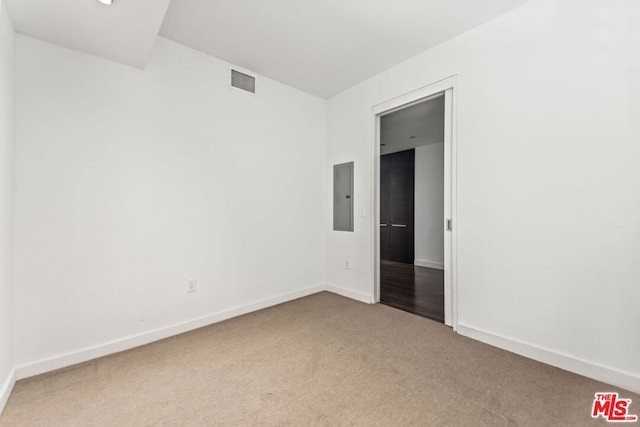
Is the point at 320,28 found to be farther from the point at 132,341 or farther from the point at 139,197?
the point at 132,341

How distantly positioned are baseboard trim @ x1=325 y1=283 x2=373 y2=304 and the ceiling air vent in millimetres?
2733

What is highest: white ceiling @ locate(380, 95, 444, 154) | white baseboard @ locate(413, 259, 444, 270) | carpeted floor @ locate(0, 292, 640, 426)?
white ceiling @ locate(380, 95, 444, 154)

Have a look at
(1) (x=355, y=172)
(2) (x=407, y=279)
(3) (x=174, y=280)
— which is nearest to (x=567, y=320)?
(1) (x=355, y=172)

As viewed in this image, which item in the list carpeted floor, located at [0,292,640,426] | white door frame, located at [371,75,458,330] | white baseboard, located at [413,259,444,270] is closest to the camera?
carpeted floor, located at [0,292,640,426]

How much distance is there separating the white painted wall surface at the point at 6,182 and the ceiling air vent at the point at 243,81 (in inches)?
64.1

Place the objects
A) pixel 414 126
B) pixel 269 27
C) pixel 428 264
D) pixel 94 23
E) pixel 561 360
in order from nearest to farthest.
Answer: pixel 94 23 < pixel 561 360 < pixel 269 27 < pixel 414 126 < pixel 428 264

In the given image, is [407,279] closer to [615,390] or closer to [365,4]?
[615,390]

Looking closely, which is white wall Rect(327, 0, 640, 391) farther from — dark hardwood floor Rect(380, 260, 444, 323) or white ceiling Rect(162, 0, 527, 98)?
dark hardwood floor Rect(380, 260, 444, 323)

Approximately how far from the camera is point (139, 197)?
90.6 inches

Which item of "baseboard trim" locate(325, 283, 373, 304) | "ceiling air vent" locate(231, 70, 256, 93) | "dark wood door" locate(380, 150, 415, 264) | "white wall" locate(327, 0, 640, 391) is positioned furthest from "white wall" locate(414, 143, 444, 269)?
"ceiling air vent" locate(231, 70, 256, 93)

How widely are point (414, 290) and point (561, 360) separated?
203cm

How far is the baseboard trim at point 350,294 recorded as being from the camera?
330 centimetres

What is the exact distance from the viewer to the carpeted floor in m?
1.44

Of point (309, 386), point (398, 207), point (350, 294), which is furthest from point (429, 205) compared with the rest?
point (309, 386)
